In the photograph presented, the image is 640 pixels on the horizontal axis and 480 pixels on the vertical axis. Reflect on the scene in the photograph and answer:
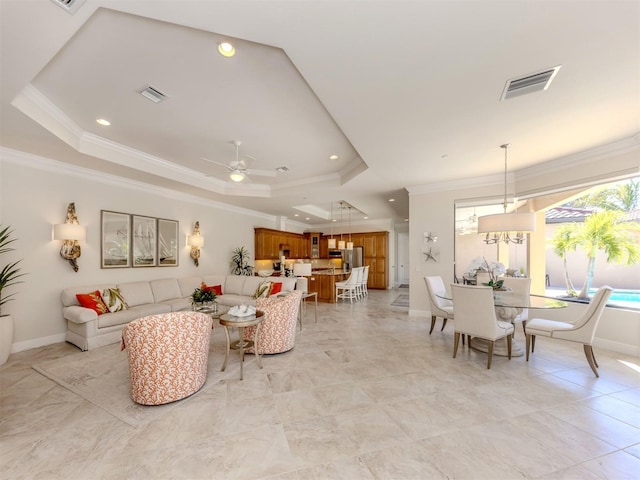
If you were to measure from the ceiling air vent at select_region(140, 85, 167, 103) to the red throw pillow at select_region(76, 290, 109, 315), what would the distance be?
11.0 feet

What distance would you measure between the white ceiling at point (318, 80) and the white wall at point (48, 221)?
1.22ft

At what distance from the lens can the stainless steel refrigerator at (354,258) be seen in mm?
11453

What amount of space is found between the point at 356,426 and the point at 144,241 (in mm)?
5508

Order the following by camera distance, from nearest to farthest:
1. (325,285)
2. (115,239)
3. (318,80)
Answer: (318,80)
(115,239)
(325,285)

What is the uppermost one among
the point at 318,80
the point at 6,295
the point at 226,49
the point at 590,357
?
the point at 226,49

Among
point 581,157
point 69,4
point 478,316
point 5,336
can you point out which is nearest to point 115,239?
point 5,336

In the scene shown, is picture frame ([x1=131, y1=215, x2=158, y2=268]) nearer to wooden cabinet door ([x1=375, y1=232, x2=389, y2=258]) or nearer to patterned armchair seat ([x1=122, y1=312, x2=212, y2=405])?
patterned armchair seat ([x1=122, y1=312, x2=212, y2=405])

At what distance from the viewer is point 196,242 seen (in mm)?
6551

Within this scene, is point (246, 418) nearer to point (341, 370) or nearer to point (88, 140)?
point (341, 370)

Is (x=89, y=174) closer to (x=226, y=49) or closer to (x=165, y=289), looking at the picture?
(x=165, y=289)

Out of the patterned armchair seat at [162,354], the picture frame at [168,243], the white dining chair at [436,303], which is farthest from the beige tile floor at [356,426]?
the picture frame at [168,243]

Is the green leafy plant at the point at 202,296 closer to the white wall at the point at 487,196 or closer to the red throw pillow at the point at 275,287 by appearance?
the red throw pillow at the point at 275,287

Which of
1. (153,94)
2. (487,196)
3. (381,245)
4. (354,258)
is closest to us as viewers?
(153,94)

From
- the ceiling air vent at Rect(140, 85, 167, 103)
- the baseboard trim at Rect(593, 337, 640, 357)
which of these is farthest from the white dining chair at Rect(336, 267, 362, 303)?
the ceiling air vent at Rect(140, 85, 167, 103)
